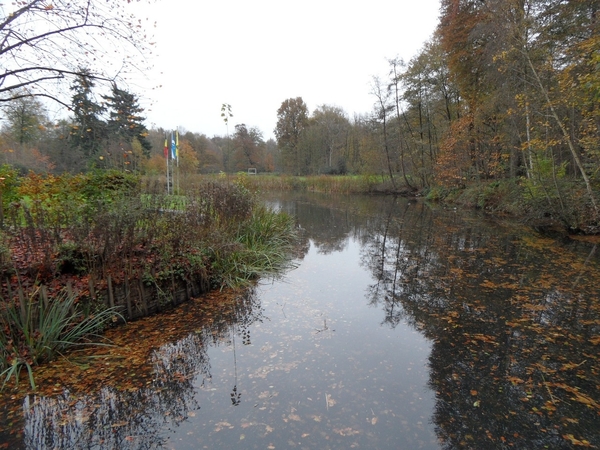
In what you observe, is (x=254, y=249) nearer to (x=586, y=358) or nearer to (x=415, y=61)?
(x=586, y=358)

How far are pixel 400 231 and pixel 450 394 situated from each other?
895 cm

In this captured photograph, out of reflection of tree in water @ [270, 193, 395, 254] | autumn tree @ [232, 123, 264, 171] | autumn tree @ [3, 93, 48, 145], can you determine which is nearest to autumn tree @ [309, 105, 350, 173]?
autumn tree @ [232, 123, 264, 171]

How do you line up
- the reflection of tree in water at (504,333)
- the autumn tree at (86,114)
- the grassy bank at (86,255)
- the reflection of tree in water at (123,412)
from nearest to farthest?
1. the reflection of tree in water at (123,412)
2. the reflection of tree in water at (504,333)
3. the grassy bank at (86,255)
4. the autumn tree at (86,114)

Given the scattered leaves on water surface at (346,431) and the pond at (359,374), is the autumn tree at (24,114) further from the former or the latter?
the scattered leaves on water surface at (346,431)

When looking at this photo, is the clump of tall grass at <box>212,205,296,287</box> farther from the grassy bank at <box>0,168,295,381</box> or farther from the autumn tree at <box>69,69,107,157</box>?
the autumn tree at <box>69,69,107,157</box>

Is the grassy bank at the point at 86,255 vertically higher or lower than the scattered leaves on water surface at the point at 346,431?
higher

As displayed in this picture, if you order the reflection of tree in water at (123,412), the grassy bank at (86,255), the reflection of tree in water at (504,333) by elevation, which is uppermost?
the grassy bank at (86,255)

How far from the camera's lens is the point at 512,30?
9898 millimetres

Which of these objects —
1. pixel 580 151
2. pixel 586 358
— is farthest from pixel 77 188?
pixel 580 151

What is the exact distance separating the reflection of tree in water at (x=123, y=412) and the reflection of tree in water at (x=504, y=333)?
2.10m

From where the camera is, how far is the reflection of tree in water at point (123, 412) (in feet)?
7.86

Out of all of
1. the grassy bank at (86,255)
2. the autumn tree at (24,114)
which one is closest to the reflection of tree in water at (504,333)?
the grassy bank at (86,255)

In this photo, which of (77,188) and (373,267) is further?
(373,267)

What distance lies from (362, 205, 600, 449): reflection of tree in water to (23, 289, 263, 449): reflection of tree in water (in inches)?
82.7
